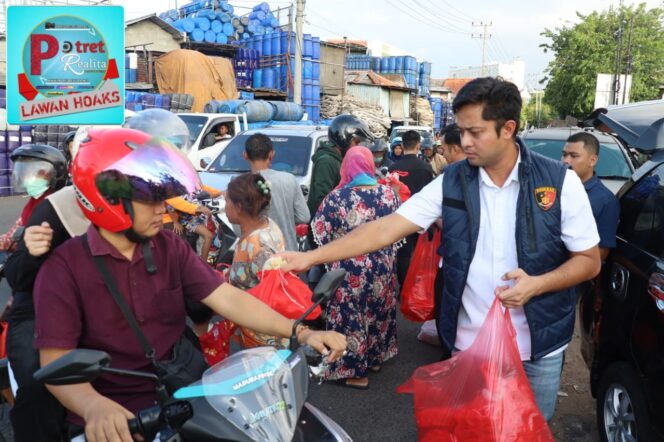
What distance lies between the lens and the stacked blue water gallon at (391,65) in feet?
123

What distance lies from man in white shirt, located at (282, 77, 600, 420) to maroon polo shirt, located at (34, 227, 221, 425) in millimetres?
620

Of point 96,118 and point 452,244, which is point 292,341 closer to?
point 452,244

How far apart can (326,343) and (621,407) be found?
79.6 inches

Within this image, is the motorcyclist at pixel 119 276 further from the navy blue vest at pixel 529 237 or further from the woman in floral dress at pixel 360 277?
the woman in floral dress at pixel 360 277

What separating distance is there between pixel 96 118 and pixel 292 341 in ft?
11.7

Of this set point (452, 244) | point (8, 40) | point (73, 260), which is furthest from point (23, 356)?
point (8, 40)

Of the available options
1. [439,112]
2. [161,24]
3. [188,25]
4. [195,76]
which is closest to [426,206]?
[195,76]

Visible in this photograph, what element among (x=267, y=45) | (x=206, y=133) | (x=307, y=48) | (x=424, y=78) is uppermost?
(x=267, y=45)

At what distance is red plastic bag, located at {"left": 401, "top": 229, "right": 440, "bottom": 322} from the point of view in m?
4.30

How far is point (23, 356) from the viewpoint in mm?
2449

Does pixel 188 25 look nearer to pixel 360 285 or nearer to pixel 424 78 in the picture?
pixel 424 78

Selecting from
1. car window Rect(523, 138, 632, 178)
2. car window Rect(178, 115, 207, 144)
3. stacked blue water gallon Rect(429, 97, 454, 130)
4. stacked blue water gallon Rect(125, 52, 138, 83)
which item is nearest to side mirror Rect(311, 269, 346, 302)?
car window Rect(523, 138, 632, 178)

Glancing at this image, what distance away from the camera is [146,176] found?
6.12 feet

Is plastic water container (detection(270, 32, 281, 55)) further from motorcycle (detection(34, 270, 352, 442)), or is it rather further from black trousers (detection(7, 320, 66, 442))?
motorcycle (detection(34, 270, 352, 442))
